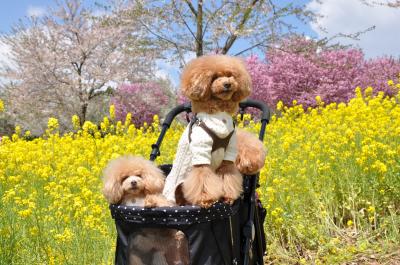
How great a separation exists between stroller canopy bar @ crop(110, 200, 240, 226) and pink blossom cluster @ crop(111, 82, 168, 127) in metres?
15.9

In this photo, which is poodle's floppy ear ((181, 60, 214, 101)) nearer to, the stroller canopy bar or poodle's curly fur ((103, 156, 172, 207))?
poodle's curly fur ((103, 156, 172, 207))

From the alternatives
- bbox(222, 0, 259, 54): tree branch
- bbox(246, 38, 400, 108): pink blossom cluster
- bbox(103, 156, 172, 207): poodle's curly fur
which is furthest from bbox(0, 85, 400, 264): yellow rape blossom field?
bbox(246, 38, 400, 108): pink blossom cluster

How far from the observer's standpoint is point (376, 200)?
3949 mm

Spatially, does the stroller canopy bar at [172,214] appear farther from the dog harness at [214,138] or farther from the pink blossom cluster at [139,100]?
the pink blossom cluster at [139,100]

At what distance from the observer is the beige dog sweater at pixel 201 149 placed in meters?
2.06

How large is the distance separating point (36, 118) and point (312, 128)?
1395 cm

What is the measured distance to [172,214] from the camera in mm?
1808

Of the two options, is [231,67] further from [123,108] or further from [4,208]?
[123,108]

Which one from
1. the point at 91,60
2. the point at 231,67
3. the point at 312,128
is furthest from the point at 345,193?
the point at 91,60

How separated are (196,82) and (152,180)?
17.8 inches

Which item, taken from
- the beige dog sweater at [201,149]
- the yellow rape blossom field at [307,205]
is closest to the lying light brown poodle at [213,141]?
the beige dog sweater at [201,149]

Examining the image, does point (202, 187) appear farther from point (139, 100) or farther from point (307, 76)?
point (139, 100)

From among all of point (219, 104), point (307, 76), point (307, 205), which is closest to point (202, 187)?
point (219, 104)

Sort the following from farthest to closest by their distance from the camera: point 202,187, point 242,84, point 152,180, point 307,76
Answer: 1. point 307,76
2. point 242,84
3. point 152,180
4. point 202,187
